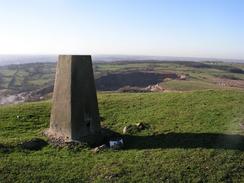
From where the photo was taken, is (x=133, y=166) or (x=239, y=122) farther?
(x=239, y=122)

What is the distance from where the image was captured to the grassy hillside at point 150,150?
11.2 metres

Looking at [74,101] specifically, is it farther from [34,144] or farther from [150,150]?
[150,150]

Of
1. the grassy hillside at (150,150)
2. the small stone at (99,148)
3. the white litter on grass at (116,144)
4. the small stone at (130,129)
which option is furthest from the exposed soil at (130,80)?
the small stone at (99,148)

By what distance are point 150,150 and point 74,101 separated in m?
3.11

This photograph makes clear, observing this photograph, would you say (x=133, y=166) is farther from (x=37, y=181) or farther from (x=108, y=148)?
(x=37, y=181)

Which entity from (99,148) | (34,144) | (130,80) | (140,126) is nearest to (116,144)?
(99,148)

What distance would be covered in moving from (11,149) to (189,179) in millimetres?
5917

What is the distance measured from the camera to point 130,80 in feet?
243

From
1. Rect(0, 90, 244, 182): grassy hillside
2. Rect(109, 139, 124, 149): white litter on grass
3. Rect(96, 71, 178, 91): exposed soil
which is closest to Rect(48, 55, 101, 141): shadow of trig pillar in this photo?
Rect(0, 90, 244, 182): grassy hillside

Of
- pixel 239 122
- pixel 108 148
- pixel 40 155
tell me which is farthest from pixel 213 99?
pixel 40 155

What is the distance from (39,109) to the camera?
18422mm

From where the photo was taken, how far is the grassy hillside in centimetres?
1123

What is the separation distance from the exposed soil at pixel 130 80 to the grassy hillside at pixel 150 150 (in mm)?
47922

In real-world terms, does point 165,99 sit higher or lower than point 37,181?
higher
